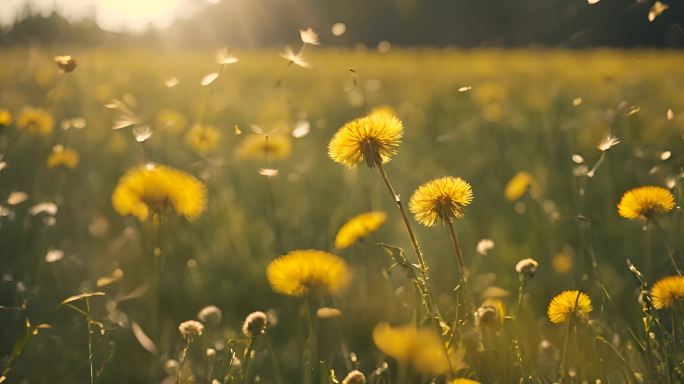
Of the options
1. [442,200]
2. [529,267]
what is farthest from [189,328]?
[529,267]

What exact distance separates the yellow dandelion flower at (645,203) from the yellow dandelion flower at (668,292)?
135mm

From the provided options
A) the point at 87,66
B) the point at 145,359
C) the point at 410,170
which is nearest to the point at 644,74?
the point at 410,170

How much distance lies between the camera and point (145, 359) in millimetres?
1602

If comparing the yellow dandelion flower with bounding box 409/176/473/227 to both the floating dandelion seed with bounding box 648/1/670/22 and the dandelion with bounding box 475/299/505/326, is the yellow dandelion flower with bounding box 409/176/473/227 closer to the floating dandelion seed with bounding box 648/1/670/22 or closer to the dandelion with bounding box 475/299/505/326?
the dandelion with bounding box 475/299/505/326

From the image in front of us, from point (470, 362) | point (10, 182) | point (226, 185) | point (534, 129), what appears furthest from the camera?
point (534, 129)

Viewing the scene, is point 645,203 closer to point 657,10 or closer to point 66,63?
point 657,10

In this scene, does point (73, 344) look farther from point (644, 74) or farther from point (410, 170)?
point (644, 74)

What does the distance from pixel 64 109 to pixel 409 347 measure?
3748 millimetres

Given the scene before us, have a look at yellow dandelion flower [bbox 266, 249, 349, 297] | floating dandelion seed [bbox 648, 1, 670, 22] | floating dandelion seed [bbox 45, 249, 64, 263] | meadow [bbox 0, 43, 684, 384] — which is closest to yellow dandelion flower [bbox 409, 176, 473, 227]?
meadow [bbox 0, 43, 684, 384]

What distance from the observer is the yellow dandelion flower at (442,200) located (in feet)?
3.14

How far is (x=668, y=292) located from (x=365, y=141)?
57 cm

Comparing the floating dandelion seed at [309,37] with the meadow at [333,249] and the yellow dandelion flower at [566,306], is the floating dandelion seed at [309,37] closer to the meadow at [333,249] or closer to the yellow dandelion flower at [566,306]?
the meadow at [333,249]

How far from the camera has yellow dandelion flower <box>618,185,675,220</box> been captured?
110cm

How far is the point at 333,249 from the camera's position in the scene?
1640 mm
